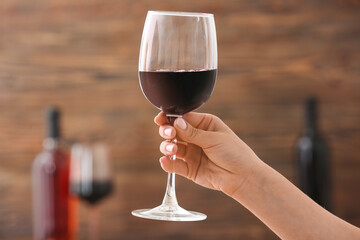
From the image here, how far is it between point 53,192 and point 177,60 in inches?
46.4

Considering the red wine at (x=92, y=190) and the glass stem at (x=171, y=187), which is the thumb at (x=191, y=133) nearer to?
the glass stem at (x=171, y=187)

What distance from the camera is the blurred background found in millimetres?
2154

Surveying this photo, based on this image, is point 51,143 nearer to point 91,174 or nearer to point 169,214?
point 91,174

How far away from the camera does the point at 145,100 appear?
221 cm

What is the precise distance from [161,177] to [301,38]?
2.51 ft

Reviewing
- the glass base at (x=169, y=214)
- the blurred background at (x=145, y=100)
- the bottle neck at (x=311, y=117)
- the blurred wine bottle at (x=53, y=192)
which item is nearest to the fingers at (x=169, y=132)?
the glass base at (x=169, y=214)

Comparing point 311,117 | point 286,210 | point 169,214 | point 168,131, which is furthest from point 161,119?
point 311,117

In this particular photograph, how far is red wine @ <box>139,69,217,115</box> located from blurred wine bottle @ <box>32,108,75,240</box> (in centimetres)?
102

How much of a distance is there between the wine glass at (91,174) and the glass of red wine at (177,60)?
108 centimetres

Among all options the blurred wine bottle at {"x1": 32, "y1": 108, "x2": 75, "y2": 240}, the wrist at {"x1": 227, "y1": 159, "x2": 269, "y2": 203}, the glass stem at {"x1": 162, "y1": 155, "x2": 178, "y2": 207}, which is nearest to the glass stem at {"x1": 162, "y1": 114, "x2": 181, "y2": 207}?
the glass stem at {"x1": 162, "y1": 155, "x2": 178, "y2": 207}

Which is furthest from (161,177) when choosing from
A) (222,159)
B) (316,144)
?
(222,159)

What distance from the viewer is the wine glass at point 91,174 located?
2.00 m

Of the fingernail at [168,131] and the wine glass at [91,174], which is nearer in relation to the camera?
the fingernail at [168,131]

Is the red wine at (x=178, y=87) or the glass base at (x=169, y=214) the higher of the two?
the red wine at (x=178, y=87)
